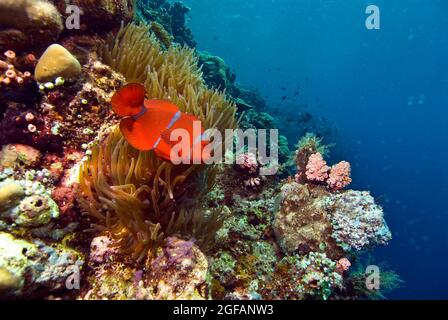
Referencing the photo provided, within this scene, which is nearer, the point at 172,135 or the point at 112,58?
the point at 172,135

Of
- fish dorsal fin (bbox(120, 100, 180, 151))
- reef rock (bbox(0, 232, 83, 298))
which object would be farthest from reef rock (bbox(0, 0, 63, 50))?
reef rock (bbox(0, 232, 83, 298))

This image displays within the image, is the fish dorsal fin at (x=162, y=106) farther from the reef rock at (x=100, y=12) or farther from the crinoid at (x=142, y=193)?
the reef rock at (x=100, y=12)

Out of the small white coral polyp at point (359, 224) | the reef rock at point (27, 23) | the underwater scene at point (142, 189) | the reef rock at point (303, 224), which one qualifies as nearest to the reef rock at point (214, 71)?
the underwater scene at point (142, 189)

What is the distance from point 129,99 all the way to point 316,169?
10.8 ft

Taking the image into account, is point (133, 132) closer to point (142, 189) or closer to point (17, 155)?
point (142, 189)

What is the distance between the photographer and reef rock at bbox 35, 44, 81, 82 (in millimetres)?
2824

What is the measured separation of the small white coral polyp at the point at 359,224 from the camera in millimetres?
3830

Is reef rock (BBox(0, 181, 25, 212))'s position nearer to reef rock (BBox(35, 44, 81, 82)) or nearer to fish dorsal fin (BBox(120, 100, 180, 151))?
fish dorsal fin (BBox(120, 100, 180, 151))

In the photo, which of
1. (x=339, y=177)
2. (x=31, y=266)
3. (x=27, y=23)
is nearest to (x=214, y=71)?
(x=339, y=177)

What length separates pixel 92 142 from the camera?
298 centimetres

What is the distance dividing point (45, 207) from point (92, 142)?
2.64ft

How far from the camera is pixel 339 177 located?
4.44 m
